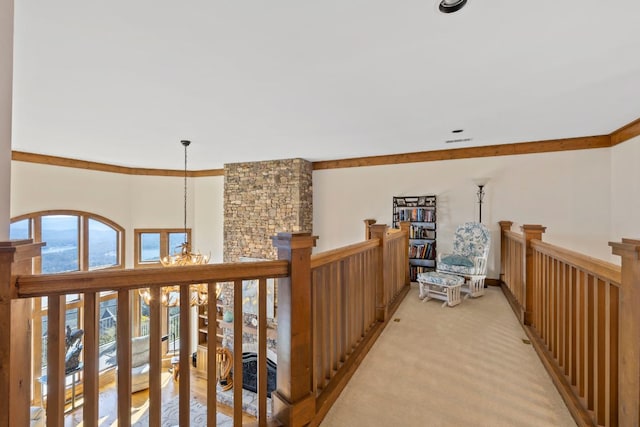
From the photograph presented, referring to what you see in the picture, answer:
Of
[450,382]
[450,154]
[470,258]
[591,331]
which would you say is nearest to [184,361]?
[450,382]

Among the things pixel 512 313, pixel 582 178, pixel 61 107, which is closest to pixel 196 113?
pixel 61 107

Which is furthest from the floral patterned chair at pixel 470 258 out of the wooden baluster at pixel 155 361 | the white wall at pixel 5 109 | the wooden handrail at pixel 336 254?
the white wall at pixel 5 109

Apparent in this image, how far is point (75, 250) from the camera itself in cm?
609

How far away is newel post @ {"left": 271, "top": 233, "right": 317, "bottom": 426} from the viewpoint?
1.38m

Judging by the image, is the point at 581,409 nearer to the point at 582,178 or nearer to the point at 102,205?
the point at 582,178

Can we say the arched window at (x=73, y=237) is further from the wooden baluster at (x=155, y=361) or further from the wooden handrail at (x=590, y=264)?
the wooden handrail at (x=590, y=264)

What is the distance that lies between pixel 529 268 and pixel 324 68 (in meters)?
2.55

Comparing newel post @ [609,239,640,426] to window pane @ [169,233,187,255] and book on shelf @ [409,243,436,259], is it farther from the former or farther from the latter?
window pane @ [169,233,187,255]

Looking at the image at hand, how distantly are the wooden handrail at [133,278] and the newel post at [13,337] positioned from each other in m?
0.04

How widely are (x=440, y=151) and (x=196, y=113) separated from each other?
4.03 metres

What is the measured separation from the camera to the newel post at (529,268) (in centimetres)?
265

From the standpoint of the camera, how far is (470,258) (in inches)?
161

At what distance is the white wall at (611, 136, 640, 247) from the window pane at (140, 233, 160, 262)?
29.4 ft

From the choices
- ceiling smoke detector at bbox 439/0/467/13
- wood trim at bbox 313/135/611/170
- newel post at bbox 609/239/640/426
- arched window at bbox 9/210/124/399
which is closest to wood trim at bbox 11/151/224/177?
arched window at bbox 9/210/124/399
